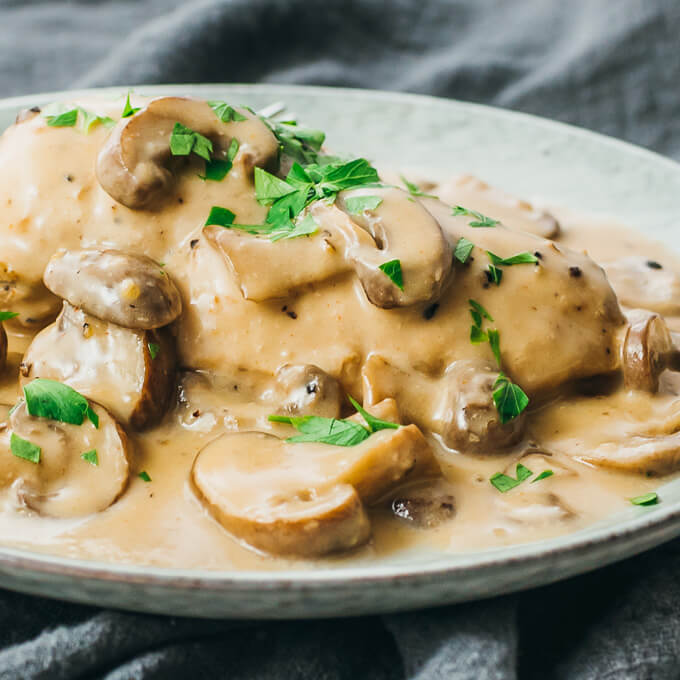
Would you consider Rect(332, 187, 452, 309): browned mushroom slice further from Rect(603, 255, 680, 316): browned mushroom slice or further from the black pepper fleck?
Rect(603, 255, 680, 316): browned mushroom slice

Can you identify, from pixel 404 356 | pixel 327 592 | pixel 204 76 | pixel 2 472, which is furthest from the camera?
pixel 204 76

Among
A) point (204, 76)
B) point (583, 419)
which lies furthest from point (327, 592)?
point (204, 76)

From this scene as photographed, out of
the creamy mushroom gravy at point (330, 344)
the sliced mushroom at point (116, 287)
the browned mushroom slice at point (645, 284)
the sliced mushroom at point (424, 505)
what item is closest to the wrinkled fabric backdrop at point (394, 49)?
the browned mushroom slice at point (645, 284)

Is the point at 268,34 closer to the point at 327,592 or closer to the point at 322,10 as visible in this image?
the point at 322,10

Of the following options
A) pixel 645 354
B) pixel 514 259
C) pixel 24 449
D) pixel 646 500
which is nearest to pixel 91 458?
pixel 24 449

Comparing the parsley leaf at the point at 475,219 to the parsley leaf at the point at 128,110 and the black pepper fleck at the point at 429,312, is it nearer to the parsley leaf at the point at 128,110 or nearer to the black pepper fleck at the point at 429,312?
the black pepper fleck at the point at 429,312

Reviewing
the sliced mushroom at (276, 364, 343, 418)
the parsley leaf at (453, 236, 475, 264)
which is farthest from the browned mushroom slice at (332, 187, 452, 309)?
the sliced mushroom at (276, 364, 343, 418)
